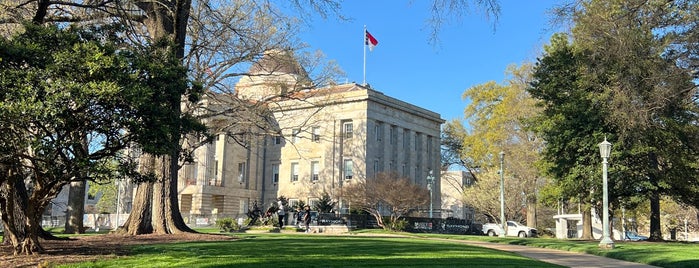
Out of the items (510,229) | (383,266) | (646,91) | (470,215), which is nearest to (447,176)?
(470,215)

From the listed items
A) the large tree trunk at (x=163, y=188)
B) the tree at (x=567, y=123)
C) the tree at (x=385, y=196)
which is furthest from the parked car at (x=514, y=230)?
the large tree trunk at (x=163, y=188)

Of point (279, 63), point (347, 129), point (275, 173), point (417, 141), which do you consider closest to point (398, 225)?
point (279, 63)

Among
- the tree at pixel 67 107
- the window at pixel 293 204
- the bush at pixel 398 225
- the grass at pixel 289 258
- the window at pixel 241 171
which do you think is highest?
the window at pixel 241 171

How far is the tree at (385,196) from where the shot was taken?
46.7 meters

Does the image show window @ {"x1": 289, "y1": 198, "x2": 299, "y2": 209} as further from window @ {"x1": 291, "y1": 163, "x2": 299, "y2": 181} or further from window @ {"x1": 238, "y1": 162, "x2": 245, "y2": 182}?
window @ {"x1": 238, "y1": 162, "x2": 245, "y2": 182}

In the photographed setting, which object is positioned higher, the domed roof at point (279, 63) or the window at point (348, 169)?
the domed roof at point (279, 63)

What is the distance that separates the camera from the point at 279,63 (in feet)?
97.1

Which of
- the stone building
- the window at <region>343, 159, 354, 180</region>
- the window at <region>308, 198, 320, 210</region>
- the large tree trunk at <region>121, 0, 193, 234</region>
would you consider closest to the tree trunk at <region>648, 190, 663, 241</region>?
the large tree trunk at <region>121, 0, 193, 234</region>

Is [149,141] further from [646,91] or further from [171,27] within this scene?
[646,91]

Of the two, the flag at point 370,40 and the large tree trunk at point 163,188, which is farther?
the flag at point 370,40

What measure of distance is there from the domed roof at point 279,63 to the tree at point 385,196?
17146 mm

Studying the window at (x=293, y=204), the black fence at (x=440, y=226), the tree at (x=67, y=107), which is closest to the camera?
the tree at (x=67, y=107)

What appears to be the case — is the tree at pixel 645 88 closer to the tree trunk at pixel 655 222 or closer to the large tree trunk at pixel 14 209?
the tree trunk at pixel 655 222

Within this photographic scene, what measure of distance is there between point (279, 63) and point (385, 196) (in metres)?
20.3
